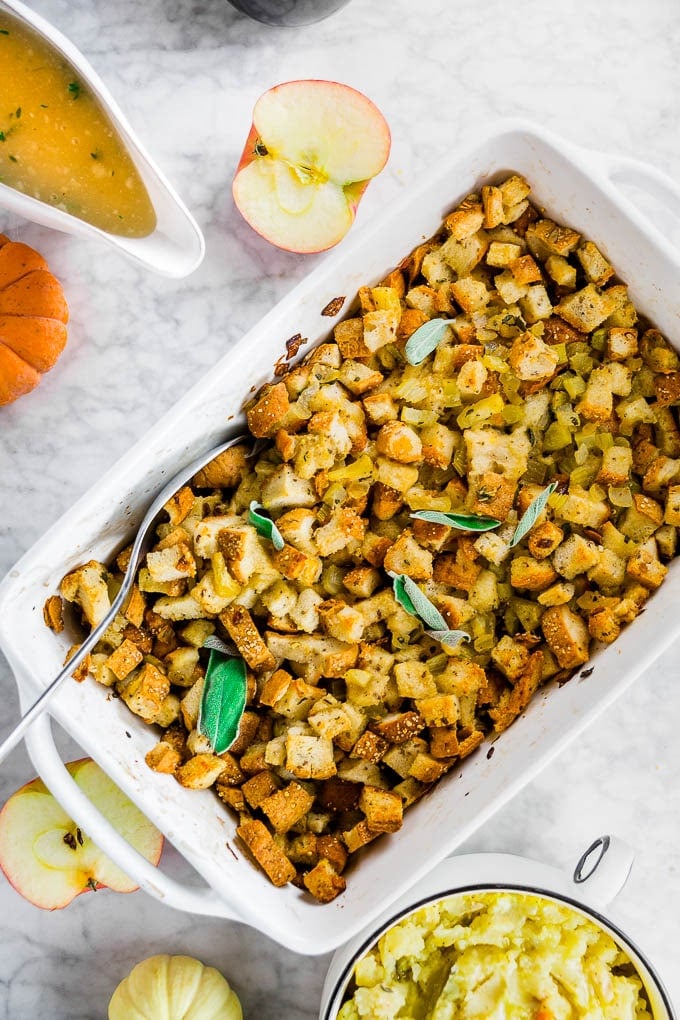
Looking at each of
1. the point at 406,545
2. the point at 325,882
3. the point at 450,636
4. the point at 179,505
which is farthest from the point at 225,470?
the point at 325,882

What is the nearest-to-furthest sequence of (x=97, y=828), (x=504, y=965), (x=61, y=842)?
(x=97, y=828) < (x=504, y=965) < (x=61, y=842)

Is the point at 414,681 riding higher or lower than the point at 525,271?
lower

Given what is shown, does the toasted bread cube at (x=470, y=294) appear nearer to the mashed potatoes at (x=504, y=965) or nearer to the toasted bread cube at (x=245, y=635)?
the toasted bread cube at (x=245, y=635)

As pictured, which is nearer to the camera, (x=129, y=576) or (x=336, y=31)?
(x=129, y=576)

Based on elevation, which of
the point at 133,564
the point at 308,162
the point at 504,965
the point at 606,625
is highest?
the point at 308,162

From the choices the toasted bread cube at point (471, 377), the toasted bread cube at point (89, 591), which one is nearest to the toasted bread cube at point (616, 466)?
the toasted bread cube at point (471, 377)

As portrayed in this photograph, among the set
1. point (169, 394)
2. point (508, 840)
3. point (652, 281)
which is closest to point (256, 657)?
point (169, 394)

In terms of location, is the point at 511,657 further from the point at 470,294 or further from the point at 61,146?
the point at 61,146

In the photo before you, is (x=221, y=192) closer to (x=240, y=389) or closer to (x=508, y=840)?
(x=240, y=389)
